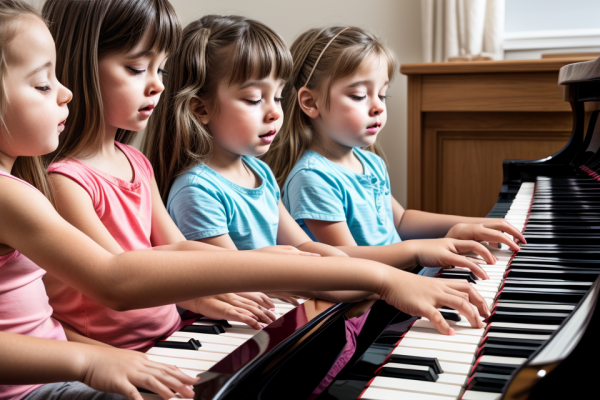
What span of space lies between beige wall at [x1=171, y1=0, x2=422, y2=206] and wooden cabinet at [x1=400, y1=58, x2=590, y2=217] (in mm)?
513

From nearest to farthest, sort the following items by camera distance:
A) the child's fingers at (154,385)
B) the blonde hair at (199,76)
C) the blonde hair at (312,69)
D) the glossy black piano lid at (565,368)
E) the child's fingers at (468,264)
A: 1. the glossy black piano lid at (565,368)
2. the child's fingers at (154,385)
3. the child's fingers at (468,264)
4. the blonde hair at (199,76)
5. the blonde hair at (312,69)

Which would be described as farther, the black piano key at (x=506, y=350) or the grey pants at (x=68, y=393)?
the grey pants at (x=68, y=393)

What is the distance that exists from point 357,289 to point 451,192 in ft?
6.01

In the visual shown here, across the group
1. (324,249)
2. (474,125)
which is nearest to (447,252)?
(324,249)

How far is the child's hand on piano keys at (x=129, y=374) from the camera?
0.65 m

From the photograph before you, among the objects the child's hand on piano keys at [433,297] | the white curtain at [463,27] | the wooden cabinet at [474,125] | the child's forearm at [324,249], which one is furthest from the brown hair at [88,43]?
the white curtain at [463,27]

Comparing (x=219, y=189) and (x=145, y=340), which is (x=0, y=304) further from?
(x=219, y=189)

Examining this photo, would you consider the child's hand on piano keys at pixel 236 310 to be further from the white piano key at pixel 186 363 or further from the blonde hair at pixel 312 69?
the blonde hair at pixel 312 69

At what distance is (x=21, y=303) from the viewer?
0.88 m

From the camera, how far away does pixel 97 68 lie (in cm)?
111

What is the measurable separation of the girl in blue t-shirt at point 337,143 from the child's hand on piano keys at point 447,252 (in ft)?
1.22

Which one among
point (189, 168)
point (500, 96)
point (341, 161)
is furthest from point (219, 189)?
point (500, 96)

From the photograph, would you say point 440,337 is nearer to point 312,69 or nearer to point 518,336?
point 518,336

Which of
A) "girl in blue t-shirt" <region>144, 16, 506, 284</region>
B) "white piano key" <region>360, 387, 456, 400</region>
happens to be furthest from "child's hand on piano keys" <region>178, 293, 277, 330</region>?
"girl in blue t-shirt" <region>144, 16, 506, 284</region>
